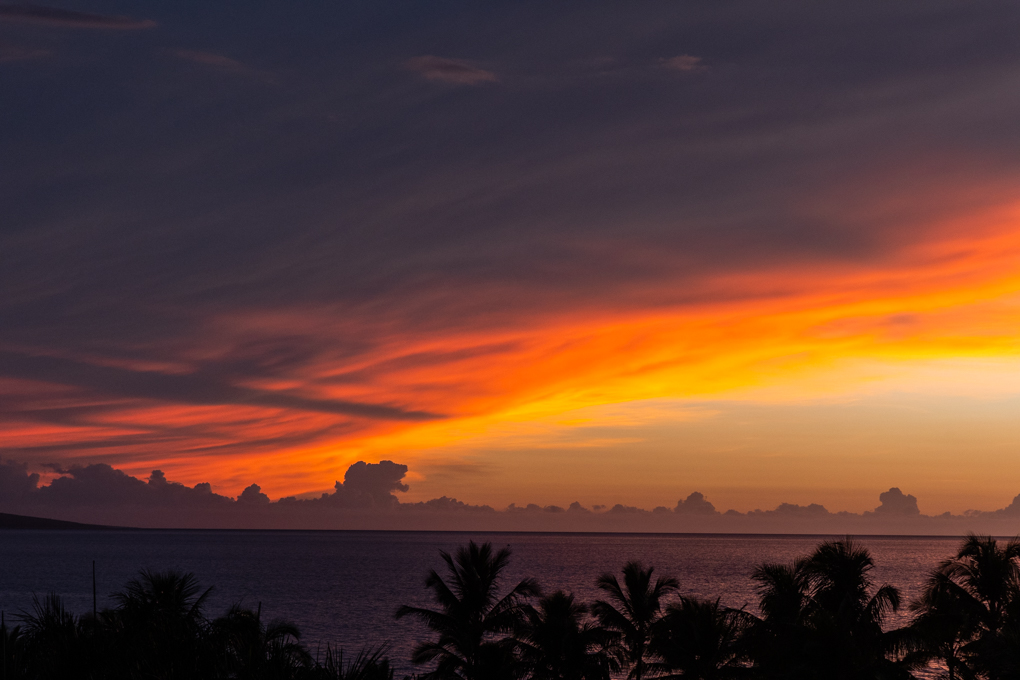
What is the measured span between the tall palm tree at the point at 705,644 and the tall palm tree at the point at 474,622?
694 centimetres

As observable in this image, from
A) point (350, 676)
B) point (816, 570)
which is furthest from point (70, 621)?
point (816, 570)

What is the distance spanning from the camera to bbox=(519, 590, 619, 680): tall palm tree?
40.4 m

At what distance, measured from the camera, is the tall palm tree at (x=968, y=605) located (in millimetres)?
35562

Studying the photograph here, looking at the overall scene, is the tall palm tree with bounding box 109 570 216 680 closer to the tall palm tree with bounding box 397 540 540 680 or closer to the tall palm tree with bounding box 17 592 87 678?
the tall palm tree with bounding box 17 592 87 678

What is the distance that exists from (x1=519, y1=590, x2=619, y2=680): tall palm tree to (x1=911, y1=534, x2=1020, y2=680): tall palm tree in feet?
46.0

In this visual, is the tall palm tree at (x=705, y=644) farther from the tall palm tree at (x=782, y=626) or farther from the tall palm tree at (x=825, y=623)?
the tall palm tree at (x=825, y=623)

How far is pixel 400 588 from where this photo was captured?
158 meters

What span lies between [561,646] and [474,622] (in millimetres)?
4406

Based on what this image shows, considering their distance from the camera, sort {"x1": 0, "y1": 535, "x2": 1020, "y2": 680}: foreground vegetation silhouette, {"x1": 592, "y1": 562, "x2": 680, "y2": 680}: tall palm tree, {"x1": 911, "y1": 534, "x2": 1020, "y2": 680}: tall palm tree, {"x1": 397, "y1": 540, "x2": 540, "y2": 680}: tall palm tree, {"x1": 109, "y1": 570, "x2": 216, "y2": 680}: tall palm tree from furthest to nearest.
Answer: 1. {"x1": 592, "y1": 562, "x2": 680, "y2": 680}: tall palm tree
2. {"x1": 397, "y1": 540, "x2": 540, "y2": 680}: tall palm tree
3. {"x1": 911, "y1": 534, "x2": 1020, "y2": 680}: tall palm tree
4. {"x1": 0, "y1": 535, "x2": 1020, "y2": 680}: foreground vegetation silhouette
5. {"x1": 109, "y1": 570, "x2": 216, "y2": 680}: tall palm tree

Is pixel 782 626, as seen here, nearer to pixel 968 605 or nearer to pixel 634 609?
pixel 968 605

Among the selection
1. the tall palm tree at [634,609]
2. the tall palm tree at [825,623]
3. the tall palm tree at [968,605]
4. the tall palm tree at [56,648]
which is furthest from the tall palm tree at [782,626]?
the tall palm tree at [56,648]

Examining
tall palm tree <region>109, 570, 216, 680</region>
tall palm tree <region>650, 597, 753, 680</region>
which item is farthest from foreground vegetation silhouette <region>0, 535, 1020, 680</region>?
tall palm tree <region>109, 570, 216, 680</region>

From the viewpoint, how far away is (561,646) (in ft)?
133

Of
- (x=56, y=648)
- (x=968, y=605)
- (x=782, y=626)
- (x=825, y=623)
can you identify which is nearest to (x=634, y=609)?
(x=782, y=626)
